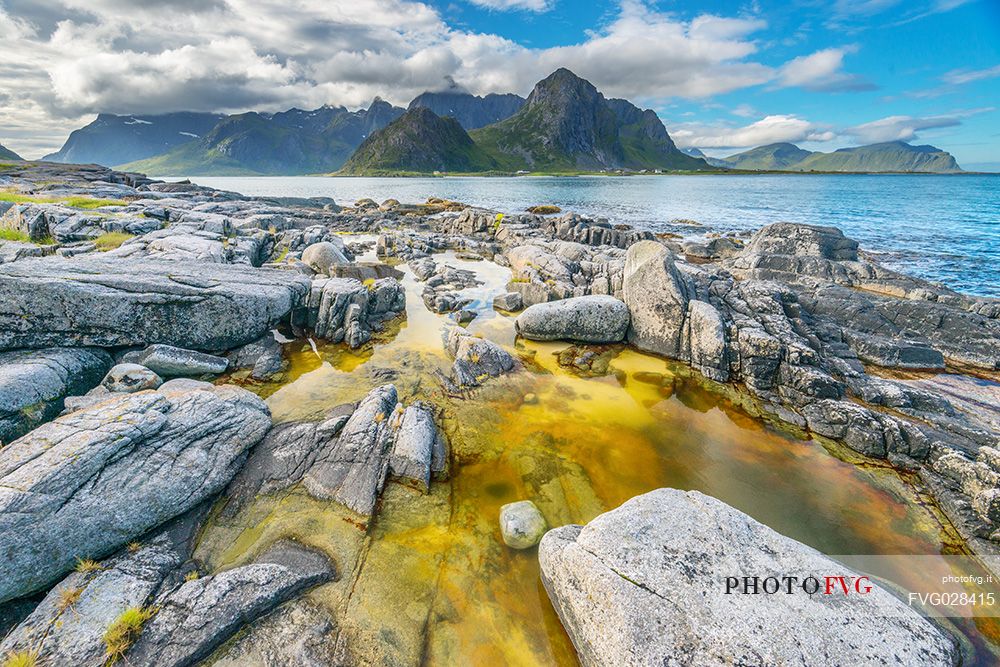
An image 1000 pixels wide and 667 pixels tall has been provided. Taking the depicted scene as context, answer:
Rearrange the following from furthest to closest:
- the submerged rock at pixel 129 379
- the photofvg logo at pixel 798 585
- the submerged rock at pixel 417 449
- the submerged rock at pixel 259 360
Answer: the submerged rock at pixel 259 360 < the submerged rock at pixel 129 379 < the submerged rock at pixel 417 449 < the photofvg logo at pixel 798 585

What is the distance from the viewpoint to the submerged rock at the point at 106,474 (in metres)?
6.22

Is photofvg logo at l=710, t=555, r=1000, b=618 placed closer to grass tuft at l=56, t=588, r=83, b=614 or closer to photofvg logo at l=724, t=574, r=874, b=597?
photofvg logo at l=724, t=574, r=874, b=597

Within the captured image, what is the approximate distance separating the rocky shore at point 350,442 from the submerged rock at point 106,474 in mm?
34

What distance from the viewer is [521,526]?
8.22m

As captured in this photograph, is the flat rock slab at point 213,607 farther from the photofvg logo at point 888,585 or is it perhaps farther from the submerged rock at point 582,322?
the submerged rock at point 582,322

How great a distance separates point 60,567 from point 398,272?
2231 centimetres

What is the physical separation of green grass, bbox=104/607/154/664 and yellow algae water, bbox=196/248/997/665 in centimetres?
142

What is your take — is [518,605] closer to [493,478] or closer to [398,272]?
[493,478]

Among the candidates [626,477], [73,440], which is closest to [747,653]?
[626,477]

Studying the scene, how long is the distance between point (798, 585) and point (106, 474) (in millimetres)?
12129

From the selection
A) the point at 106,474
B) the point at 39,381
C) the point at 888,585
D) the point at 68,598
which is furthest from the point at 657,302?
the point at 39,381

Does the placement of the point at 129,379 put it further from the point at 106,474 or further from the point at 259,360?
the point at 106,474

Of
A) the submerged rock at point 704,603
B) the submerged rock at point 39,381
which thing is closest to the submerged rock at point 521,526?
the submerged rock at point 704,603

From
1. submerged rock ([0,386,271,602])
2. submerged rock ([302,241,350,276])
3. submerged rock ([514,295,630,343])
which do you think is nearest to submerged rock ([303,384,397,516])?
submerged rock ([0,386,271,602])
